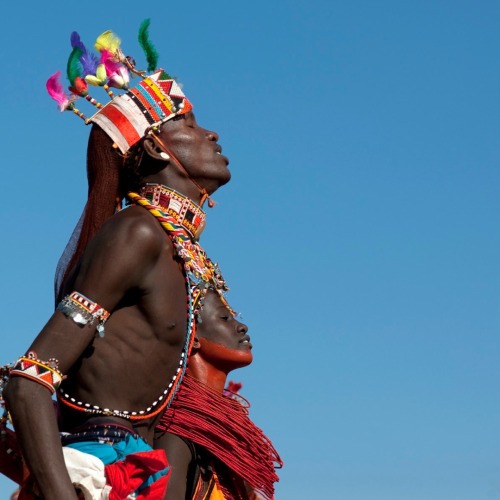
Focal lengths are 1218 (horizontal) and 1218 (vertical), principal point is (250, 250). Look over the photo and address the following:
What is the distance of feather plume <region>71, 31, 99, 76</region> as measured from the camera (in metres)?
6.00

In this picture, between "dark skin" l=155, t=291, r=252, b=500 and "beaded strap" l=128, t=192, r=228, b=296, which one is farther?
"dark skin" l=155, t=291, r=252, b=500

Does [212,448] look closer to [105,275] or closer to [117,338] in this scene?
[117,338]

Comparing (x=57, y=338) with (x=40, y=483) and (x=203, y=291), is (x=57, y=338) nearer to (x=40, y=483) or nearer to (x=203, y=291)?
(x=40, y=483)

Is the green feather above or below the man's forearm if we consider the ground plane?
above

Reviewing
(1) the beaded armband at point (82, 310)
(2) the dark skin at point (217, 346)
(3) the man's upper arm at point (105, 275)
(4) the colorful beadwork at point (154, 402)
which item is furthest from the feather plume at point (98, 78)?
(2) the dark skin at point (217, 346)

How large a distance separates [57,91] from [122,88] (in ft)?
1.07

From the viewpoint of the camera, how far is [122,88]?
594 centimetres

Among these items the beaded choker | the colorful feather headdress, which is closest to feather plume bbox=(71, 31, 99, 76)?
the colorful feather headdress

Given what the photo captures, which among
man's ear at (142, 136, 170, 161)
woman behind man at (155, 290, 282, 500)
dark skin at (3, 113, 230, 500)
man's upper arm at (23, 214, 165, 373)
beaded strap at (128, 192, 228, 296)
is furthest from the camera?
woman behind man at (155, 290, 282, 500)

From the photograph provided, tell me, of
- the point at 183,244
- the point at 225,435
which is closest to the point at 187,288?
the point at 183,244

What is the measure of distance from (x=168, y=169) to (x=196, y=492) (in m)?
2.00

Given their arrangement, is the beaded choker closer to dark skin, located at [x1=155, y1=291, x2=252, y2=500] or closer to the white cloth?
the white cloth

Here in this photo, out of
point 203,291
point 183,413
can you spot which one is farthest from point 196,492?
point 203,291

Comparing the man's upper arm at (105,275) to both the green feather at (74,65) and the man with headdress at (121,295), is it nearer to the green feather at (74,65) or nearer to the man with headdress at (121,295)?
the man with headdress at (121,295)
